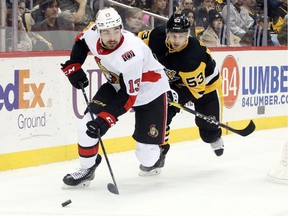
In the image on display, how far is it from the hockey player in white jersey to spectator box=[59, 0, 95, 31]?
1.55 metres

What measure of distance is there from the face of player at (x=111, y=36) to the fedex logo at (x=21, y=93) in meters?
1.39

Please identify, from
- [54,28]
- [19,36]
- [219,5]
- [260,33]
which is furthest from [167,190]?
[260,33]

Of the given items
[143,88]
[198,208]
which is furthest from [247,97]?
[198,208]

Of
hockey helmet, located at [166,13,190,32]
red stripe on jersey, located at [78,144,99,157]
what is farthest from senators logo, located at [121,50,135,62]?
hockey helmet, located at [166,13,190,32]

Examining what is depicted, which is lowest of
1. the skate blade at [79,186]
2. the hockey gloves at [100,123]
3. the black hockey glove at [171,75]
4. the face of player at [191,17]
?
the skate blade at [79,186]

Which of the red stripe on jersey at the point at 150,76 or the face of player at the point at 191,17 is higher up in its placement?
the red stripe on jersey at the point at 150,76

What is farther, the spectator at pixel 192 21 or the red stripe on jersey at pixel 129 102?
the spectator at pixel 192 21

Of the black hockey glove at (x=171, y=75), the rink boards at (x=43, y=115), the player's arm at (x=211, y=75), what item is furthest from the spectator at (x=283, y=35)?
the black hockey glove at (x=171, y=75)

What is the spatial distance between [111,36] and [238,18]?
4303 millimetres

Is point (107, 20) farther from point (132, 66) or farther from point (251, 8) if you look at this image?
point (251, 8)

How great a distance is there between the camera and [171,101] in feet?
20.1

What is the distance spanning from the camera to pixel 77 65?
552 cm

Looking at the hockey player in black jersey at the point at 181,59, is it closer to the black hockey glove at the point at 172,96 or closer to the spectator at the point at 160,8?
the black hockey glove at the point at 172,96

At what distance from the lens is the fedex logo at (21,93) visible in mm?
6254
